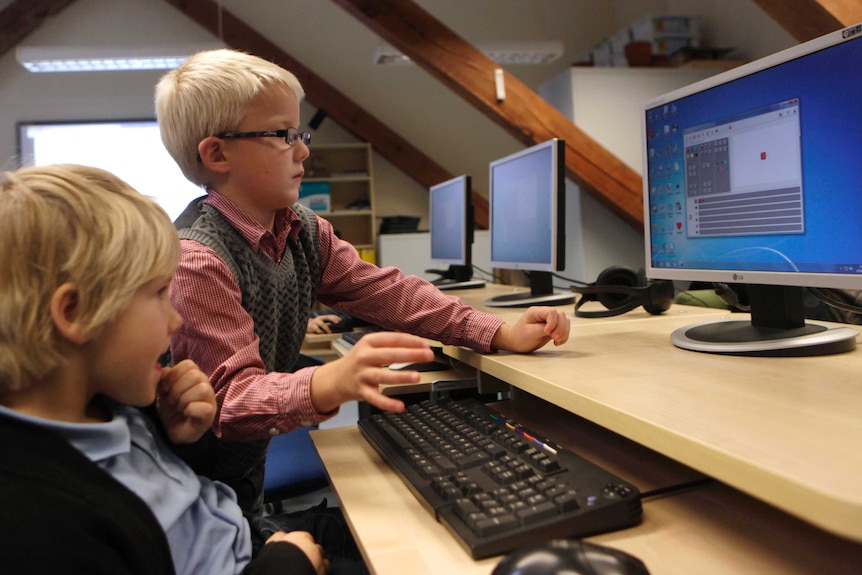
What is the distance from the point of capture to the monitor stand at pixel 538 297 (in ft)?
6.03

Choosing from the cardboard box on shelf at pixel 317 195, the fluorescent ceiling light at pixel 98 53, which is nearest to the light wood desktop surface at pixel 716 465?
the fluorescent ceiling light at pixel 98 53

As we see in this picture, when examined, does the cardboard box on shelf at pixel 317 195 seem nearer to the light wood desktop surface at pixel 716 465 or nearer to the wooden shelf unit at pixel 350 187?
the wooden shelf unit at pixel 350 187

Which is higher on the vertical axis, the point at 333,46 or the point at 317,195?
the point at 333,46

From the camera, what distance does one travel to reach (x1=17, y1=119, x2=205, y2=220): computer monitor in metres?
5.18

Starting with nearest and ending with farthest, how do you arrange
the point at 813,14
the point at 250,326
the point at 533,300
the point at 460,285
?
the point at 250,326 → the point at 533,300 → the point at 813,14 → the point at 460,285

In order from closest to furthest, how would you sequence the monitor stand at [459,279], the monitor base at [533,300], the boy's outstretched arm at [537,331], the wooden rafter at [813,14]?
the boy's outstretched arm at [537,331], the monitor base at [533,300], the wooden rafter at [813,14], the monitor stand at [459,279]

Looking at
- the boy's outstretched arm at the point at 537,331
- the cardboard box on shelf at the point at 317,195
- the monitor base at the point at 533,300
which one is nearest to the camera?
the boy's outstretched arm at the point at 537,331

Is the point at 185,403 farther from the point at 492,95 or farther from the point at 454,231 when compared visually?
the point at 492,95

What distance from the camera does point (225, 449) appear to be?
3.46ft

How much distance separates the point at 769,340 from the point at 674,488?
0.97ft

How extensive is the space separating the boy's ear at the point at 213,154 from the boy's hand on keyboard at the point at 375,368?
19.7 inches

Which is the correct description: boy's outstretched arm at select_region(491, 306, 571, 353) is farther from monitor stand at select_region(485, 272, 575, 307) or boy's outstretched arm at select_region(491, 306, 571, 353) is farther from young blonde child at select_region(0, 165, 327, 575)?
monitor stand at select_region(485, 272, 575, 307)

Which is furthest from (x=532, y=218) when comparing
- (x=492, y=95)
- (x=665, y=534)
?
(x=492, y=95)

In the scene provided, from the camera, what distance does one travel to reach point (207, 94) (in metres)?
1.11
